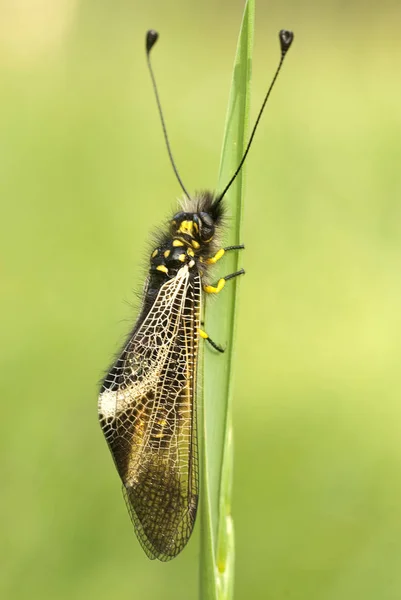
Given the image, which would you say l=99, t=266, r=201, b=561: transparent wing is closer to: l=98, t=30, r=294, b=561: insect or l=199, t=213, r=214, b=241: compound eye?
l=98, t=30, r=294, b=561: insect

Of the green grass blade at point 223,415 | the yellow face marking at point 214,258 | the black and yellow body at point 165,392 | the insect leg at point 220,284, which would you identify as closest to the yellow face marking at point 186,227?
the black and yellow body at point 165,392

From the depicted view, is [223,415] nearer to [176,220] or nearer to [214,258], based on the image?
[214,258]

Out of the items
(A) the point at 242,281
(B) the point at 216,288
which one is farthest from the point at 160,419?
(A) the point at 242,281

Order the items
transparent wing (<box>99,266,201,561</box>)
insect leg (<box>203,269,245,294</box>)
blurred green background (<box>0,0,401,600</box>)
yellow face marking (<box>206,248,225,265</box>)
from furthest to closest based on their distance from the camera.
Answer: blurred green background (<box>0,0,401,600</box>) < yellow face marking (<box>206,248,225,265</box>) < transparent wing (<box>99,266,201,561</box>) < insect leg (<box>203,269,245,294</box>)

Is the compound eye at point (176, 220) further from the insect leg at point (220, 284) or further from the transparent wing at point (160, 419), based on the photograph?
the insect leg at point (220, 284)

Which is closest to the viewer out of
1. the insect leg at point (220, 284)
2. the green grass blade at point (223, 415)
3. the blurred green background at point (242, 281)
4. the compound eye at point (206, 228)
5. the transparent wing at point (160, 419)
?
the green grass blade at point (223, 415)

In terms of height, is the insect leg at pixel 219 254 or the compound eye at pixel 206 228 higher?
the compound eye at pixel 206 228

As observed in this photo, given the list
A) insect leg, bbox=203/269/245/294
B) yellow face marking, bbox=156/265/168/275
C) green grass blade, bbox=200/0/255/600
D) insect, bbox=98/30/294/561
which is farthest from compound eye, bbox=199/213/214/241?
green grass blade, bbox=200/0/255/600

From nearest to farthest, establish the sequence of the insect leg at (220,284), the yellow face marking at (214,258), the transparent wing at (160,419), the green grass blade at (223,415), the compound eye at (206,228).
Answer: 1. the green grass blade at (223,415)
2. the insect leg at (220,284)
3. the transparent wing at (160,419)
4. the yellow face marking at (214,258)
5. the compound eye at (206,228)

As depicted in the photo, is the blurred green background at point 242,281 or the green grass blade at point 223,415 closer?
the green grass blade at point 223,415
